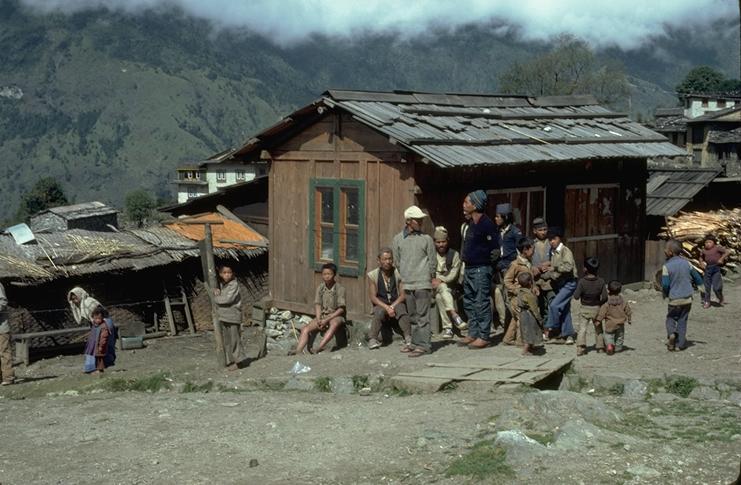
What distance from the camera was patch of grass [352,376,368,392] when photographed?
33.5ft

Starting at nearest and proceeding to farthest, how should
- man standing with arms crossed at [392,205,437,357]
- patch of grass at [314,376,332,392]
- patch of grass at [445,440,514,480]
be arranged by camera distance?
patch of grass at [445,440,514,480] < patch of grass at [314,376,332,392] < man standing with arms crossed at [392,205,437,357]

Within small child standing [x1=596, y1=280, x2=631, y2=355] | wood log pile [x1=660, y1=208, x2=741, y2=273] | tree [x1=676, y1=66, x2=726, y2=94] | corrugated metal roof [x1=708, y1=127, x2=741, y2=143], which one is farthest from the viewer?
tree [x1=676, y1=66, x2=726, y2=94]

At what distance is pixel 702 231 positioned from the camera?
18.5 meters

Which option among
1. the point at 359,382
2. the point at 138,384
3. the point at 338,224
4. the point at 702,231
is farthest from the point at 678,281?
the point at 702,231

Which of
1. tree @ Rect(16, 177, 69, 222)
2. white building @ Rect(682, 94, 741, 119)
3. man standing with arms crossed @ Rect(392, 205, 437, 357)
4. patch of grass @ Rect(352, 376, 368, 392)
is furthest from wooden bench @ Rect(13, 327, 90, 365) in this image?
white building @ Rect(682, 94, 741, 119)

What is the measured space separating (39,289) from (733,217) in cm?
1372

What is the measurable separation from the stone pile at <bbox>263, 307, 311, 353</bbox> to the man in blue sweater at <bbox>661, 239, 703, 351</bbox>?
6122 mm

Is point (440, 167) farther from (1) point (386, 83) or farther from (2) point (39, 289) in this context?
(1) point (386, 83)

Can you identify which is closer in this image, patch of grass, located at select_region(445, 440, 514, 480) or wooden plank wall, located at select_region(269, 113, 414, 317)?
patch of grass, located at select_region(445, 440, 514, 480)

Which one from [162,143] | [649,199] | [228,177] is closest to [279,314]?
[649,199]

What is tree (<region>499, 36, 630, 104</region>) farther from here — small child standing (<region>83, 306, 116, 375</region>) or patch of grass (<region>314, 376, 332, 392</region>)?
patch of grass (<region>314, 376, 332, 392</region>)

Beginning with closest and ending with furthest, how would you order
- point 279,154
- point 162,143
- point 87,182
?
point 279,154 → point 87,182 → point 162,143

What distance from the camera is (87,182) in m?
103

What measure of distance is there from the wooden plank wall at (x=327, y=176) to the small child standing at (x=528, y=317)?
2539 mm
